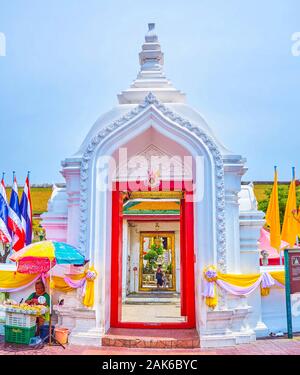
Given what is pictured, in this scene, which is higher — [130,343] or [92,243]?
[92,243]

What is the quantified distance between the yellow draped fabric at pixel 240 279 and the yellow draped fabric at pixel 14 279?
3.88 meters

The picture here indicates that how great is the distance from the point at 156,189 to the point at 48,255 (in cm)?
279

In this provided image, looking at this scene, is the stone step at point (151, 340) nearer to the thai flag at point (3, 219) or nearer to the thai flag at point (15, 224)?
the thai flag at point (15, 224)

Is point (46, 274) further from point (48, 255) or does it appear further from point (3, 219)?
point (3, 219)

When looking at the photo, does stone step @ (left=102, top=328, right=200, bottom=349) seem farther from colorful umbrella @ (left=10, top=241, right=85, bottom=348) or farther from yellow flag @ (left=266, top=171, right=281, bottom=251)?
yellow flag @ (left=266, top=171, right=281, bottom=251)

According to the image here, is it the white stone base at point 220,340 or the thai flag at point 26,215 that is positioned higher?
the thai flag at point 26,215

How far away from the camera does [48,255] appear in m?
6.99

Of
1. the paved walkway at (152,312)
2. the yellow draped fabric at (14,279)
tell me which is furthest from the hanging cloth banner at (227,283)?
the yellow draped fabric at (14,279)

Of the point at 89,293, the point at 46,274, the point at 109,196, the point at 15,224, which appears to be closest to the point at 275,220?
the point at 109,196

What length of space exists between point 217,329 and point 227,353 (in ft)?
1.76

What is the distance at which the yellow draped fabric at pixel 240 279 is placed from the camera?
24.4 feet
